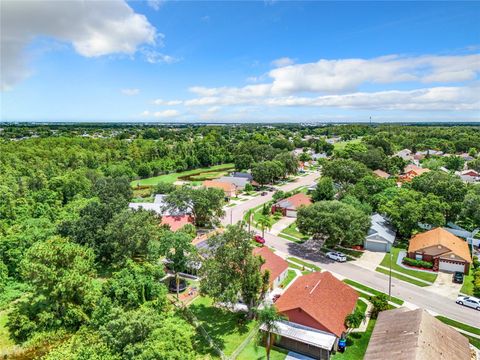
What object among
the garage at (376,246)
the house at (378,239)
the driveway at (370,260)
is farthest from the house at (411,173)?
the driveway at (370,260)

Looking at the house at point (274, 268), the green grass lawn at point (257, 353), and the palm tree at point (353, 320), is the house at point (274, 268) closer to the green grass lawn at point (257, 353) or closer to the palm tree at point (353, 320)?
the green grass lawn at point (257, 353)

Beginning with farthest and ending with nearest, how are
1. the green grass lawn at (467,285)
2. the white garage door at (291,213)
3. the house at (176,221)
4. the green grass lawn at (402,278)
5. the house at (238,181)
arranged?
the house at (238,181) → the white garage door at (291,213) → the house at (176,221) → the green grass lawn at (402,278) → the green grass lawn at (467,285)

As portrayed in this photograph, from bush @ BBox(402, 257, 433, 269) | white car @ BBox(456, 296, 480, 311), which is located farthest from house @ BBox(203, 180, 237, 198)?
white car @ BBox(456, 296, 480, 311)

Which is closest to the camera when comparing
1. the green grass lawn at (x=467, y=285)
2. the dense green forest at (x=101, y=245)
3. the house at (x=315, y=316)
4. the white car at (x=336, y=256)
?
the dense green forest at (x=101, y=245)

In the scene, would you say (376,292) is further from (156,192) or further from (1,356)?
(156,192)

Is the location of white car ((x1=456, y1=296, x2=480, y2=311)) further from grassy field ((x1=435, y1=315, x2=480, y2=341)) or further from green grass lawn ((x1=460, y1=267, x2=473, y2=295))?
grassy field ((x1=435, y1=315, x2=480, y2=341))

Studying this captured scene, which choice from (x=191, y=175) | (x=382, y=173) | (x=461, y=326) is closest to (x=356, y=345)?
(x=461, y=326)

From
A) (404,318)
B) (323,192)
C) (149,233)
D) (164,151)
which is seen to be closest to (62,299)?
(149,233)

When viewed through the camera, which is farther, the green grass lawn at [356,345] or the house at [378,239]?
the house at [378,239]
